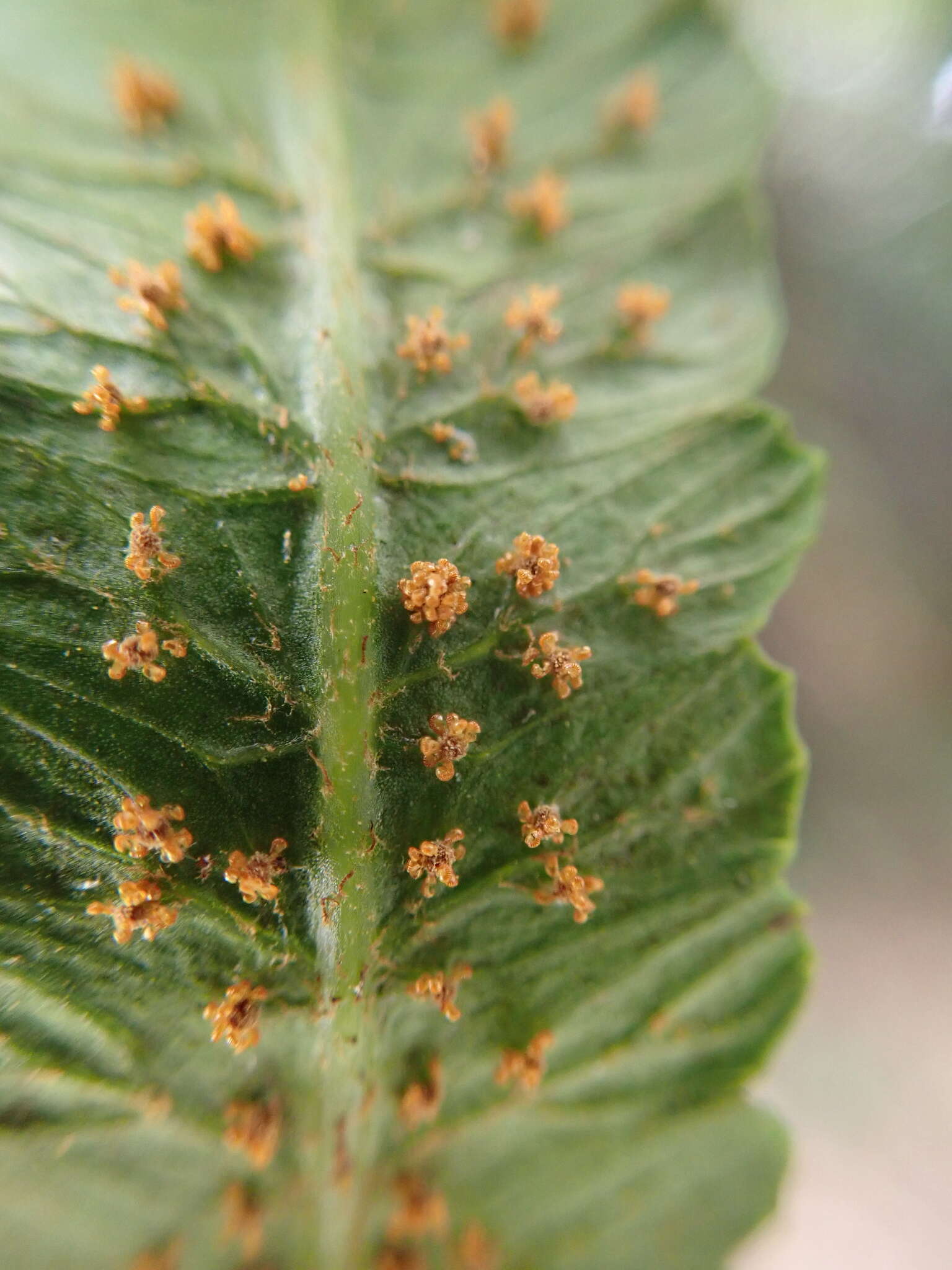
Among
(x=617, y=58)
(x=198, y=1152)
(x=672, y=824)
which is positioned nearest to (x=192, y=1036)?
(x=198, y=1152)

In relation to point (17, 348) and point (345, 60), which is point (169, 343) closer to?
point (17, 348)

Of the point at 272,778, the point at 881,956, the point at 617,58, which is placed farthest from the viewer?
the point at 881,956

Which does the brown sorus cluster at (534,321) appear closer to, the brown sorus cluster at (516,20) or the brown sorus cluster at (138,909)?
the brown sorus cluster at (516,20)

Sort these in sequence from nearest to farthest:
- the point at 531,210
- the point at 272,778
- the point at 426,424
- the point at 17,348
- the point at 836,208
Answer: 1. the point at 272,778
2. the point at 17,348
3. the point at 426,424
4. the point at 531,210
5. the point at 836,208

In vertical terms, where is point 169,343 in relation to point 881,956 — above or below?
above

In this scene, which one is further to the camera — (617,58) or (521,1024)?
(617,58)

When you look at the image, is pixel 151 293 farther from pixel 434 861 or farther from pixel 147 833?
pixel 434 861

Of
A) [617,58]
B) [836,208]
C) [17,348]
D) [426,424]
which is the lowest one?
[426,424]

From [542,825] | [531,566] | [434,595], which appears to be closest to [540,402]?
[531,566]

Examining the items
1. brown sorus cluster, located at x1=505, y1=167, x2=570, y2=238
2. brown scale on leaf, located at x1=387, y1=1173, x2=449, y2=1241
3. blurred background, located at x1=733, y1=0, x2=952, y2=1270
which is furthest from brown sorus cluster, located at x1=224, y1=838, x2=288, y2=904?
blurred background, located at x1=733, y1=0, x2=952, y2=1270
